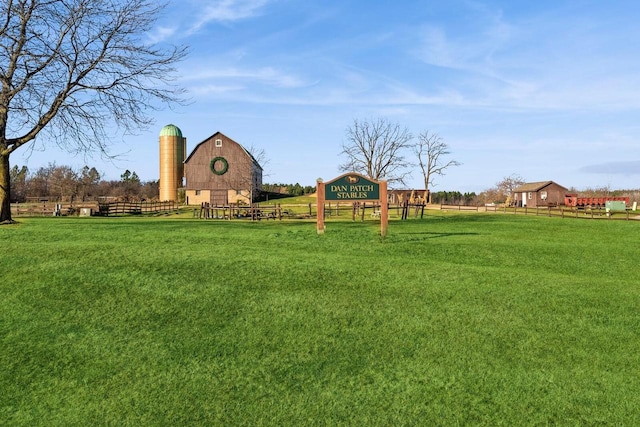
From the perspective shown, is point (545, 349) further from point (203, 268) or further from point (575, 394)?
point (203, 268)

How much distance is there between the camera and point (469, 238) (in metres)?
18.1

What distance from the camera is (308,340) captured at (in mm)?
7605

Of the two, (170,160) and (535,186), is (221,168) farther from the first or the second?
(535,186)

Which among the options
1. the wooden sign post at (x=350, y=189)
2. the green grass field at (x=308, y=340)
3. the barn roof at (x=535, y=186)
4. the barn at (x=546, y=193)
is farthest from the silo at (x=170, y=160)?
the green grass field at (x=308, y=340)

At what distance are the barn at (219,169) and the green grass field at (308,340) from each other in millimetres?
55422

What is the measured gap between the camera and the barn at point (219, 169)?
2685 inches

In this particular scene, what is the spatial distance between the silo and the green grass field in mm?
63587

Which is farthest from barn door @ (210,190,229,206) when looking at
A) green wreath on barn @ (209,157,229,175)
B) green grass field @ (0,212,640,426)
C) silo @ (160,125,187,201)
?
green grass field @ (0,212,640,426)

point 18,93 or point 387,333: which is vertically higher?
point 18,93

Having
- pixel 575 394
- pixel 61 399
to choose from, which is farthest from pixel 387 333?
pixel 61 399

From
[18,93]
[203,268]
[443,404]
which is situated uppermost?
[18,93]

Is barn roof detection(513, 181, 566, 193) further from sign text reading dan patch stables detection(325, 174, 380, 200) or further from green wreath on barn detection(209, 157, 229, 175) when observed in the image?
sign text reading dan patch stables detection(325, 174, 380, 200)

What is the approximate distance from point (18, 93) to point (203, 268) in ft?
45.2

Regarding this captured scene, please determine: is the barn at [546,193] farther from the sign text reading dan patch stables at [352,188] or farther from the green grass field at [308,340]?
the green grass field at [308,340]
